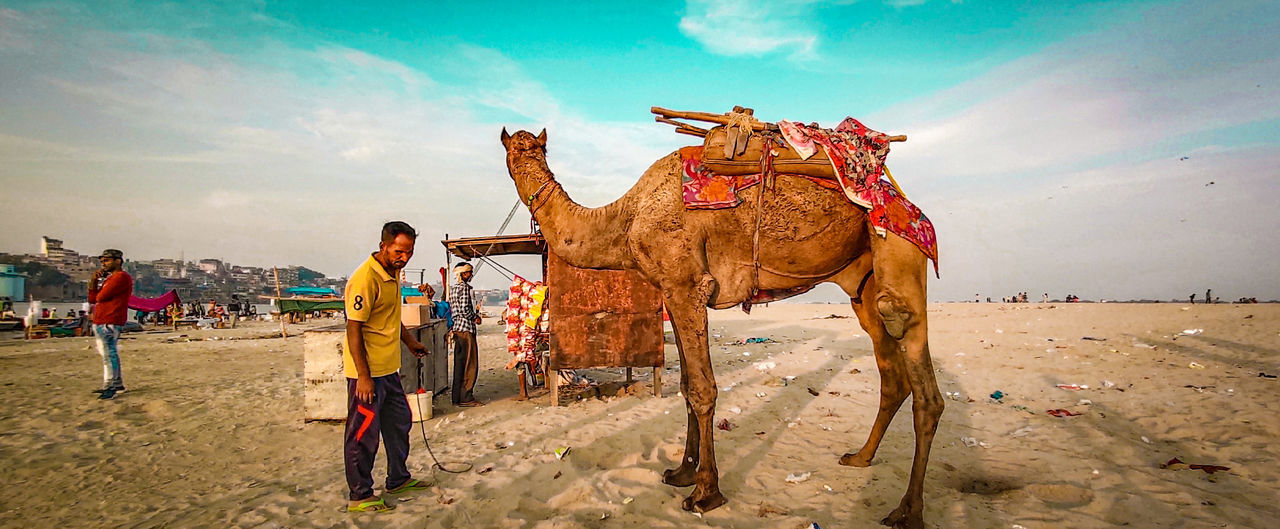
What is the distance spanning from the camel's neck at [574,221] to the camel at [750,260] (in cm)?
1

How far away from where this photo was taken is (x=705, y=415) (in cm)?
416

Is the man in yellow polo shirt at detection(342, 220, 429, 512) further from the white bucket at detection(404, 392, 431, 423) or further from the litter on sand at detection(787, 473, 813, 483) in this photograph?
the litter on sand at detection(787, 473, 813, 483)

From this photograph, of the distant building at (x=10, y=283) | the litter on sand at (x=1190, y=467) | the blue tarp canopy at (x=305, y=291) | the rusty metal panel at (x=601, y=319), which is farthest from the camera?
the distant building at (x=10, y=283)

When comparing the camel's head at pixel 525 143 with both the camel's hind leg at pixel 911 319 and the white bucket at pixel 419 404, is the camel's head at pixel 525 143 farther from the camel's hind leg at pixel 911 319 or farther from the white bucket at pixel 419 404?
the white bucket at pixel 419 404

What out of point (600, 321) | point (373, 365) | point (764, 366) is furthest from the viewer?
point (764, 366)

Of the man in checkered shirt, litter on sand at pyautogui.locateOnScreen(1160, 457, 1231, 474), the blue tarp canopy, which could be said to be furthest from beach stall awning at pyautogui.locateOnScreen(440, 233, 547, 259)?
the blue tarp canopy

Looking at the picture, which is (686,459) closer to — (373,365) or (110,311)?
(373,365)

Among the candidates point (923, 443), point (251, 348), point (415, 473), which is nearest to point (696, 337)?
point (923, 443)

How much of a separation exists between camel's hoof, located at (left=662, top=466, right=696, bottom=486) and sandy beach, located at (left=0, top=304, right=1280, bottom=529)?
101 millimetres

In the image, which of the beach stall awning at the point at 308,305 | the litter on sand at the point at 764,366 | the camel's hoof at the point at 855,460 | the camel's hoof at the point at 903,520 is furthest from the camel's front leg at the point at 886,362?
the beach stall awning at the point at 308,305

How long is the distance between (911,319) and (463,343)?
6724 mm

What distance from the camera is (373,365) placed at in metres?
4.18

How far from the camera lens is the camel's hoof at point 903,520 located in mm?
3732

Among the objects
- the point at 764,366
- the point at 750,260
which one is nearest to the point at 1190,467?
the point at 750,260
